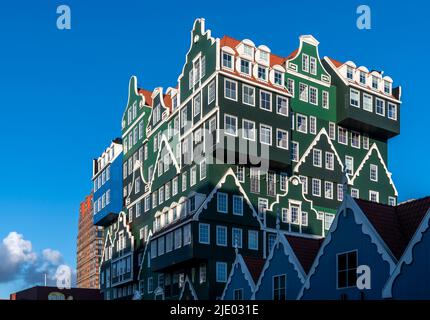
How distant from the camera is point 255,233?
74.6 metres

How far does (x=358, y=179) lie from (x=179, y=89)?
82.6 ft

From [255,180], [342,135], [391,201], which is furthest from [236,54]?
[391,201]

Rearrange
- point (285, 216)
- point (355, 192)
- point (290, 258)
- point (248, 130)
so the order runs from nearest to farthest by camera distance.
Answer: point (290, 258)
point (248, 130)
point (285, 216)
point (355, 192)

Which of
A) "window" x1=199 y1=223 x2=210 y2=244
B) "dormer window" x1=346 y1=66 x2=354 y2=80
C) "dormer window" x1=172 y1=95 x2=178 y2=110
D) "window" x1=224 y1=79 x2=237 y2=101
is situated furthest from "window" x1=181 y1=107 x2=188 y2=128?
"dormer window" x1=346 y1=66 x2=354 y2=80

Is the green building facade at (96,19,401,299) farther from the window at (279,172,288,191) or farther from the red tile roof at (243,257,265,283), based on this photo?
the red tile roof at (243,257,265,283)

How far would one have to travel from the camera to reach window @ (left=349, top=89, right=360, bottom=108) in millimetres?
83062

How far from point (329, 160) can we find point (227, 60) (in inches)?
751

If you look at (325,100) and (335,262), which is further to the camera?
(325,100)

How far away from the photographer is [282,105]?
77688 mm

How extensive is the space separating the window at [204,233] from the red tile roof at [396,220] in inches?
1475

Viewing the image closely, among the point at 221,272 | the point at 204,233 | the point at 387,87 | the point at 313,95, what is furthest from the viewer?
the point at 387,87

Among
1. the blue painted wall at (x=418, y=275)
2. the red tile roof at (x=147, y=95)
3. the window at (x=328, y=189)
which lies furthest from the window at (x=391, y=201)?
the blue painted wall at (x=418, y=275)

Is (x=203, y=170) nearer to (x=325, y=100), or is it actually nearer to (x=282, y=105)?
(x=282, y=105)

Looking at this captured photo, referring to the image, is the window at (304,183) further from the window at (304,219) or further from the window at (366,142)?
the window at (366,142)
